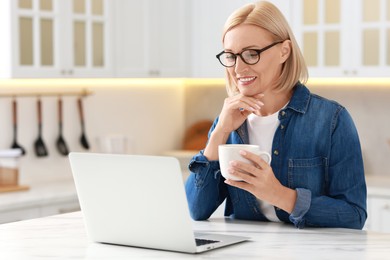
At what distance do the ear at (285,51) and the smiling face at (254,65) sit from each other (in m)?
0.02

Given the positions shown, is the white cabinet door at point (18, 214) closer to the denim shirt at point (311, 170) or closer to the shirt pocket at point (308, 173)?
the denim shirt at point (311, 170)

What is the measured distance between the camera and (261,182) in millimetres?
2012

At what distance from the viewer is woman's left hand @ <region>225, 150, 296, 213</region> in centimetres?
197

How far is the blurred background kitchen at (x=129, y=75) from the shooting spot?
4.09 m

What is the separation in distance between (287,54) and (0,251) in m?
0.98

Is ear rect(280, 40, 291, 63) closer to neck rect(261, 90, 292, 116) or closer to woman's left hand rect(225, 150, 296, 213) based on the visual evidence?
neck rect(261, 90, 292, 116)

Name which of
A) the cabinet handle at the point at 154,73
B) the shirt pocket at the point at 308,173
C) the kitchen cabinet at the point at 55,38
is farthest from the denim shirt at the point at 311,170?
the cabinet handle at the point at 154,73

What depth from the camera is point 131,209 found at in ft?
6.33

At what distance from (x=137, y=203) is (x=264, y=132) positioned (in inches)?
22.5

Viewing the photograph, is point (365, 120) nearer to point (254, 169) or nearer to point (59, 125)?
point (59, 125)

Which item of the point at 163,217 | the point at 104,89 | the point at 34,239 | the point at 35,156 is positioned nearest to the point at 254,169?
the point at 163,217

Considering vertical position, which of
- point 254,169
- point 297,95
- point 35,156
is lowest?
point 35,156

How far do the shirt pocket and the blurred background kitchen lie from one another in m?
1.84

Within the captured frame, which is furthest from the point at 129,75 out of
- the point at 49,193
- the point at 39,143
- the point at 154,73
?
the point at 49,193
